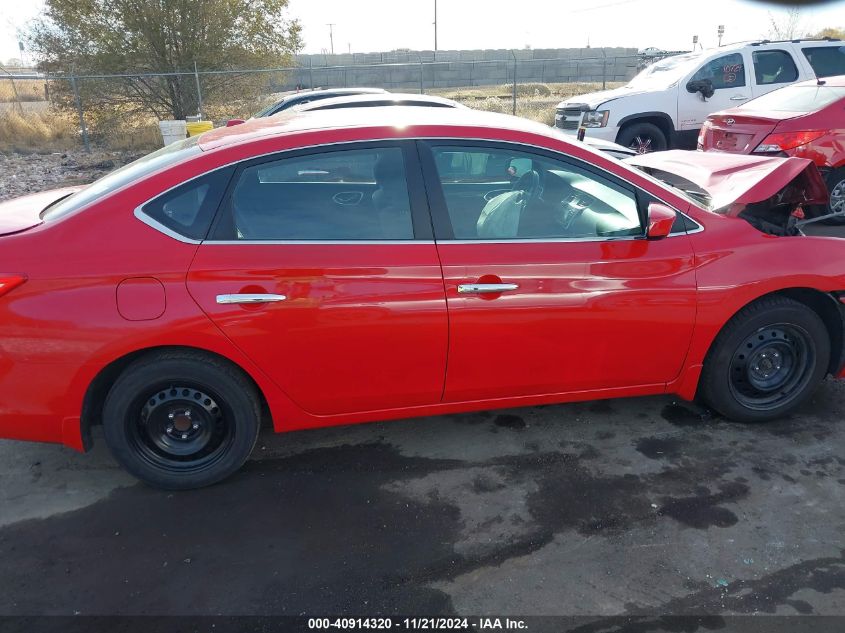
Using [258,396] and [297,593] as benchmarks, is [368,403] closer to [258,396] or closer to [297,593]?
[258,396]

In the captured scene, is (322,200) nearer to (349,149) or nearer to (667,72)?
(349,149)

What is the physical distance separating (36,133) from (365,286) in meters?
17.4

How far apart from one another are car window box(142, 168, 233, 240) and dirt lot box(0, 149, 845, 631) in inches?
52.0

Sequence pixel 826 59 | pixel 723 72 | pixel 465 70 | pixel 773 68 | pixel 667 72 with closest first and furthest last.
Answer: pixel 826 59 → pixel 773 68 → pixel 723 72 → pixel 667 72 → pixel 465 70

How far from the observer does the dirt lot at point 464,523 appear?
2592 mm

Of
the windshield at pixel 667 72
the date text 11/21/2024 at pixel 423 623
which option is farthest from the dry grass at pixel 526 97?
the date text 11/21/2024 at pixel 423 623

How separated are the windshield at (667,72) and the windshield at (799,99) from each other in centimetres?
277

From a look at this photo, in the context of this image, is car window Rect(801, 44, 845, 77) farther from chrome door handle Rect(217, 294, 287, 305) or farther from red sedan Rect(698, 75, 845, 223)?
chrome door handle Rect(217, 294, 287, 305)

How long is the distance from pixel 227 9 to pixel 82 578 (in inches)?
677

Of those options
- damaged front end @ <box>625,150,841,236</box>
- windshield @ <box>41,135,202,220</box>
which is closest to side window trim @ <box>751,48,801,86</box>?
damaged front end @ <box>625,150,841,236</box>

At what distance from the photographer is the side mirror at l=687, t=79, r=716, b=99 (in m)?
10.5

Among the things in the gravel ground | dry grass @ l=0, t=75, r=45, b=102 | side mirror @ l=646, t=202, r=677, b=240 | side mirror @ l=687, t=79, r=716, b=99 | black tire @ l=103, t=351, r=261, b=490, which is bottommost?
black tire @ l=103, t=351, r=261, b=490

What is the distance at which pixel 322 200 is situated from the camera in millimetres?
3152

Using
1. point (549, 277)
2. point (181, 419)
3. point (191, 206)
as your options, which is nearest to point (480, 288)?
point (549, 277)
